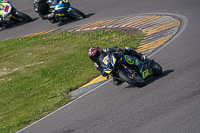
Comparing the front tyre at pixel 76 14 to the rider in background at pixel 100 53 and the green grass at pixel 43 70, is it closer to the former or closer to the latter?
the green grass at pixel 43 70

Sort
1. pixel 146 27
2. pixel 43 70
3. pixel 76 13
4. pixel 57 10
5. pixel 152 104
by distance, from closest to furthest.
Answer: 1. pixel 152 104
2. pixel 43 70
3. pixel 146 27
4. pixel 57 10
5. pixel 76 13

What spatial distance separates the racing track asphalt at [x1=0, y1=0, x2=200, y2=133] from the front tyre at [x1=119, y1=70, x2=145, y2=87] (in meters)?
0.20

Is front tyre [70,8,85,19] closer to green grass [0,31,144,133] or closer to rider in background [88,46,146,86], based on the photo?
green grass [0,31,144,133]

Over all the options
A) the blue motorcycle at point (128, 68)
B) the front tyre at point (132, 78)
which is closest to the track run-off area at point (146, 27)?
the blue motorcycle at point (128, 68)

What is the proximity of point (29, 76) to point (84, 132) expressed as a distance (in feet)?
21.5

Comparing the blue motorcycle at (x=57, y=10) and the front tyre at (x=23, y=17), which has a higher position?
the blue motorcycle at (x=57, y=10)

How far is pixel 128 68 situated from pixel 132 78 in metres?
0.30

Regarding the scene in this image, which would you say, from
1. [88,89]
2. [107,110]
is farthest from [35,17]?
[107,110]

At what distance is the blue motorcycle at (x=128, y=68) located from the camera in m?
8.46

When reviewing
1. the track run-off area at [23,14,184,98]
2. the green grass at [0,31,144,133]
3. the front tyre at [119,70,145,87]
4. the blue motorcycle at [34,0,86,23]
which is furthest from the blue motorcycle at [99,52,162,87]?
the blue motorcycle at [34,0,86,23]

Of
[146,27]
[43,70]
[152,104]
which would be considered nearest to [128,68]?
[152,104]

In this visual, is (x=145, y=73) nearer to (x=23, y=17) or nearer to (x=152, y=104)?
(x=152, y=104)

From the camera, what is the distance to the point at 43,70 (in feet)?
44.3

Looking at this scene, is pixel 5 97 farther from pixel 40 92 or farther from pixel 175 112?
pixel 175 112
